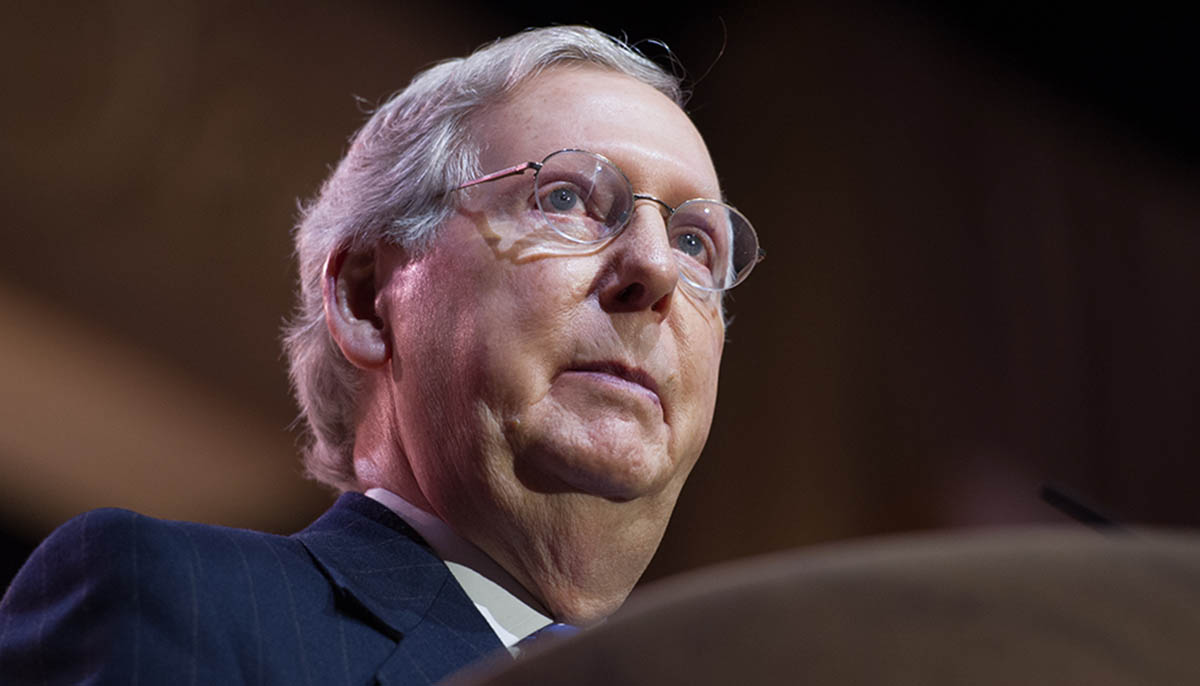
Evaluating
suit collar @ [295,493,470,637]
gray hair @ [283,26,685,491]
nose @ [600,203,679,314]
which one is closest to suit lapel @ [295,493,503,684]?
suit collar @ [295,493,470,637]

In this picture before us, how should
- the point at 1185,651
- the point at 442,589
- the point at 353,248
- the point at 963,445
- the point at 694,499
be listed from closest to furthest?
the point at 1185,651 → the point at 442,589 → the point at 353,248 → the point at 963,445 → the point at 694,499

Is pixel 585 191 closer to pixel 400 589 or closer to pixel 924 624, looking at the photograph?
pixel 400 589

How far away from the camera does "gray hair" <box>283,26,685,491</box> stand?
1.65 m

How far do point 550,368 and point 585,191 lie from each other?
240mm

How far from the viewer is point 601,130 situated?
161 centimetres

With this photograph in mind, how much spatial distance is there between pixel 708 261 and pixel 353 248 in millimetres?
479

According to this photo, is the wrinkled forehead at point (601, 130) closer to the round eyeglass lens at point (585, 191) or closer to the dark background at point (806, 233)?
the round eyeglass lens at point (585, 191)

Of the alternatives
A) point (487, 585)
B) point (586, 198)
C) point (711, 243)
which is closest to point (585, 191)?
point (586, 198)

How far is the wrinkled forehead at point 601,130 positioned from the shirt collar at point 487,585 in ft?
1.52

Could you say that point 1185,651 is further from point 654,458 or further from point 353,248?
point 353,248

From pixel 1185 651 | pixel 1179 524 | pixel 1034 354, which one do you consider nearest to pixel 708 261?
pixel 1185 651

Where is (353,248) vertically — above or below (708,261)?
below

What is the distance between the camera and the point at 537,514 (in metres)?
1.47

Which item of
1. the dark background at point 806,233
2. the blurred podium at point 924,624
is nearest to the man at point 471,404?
the blurred podium at point 924,624
